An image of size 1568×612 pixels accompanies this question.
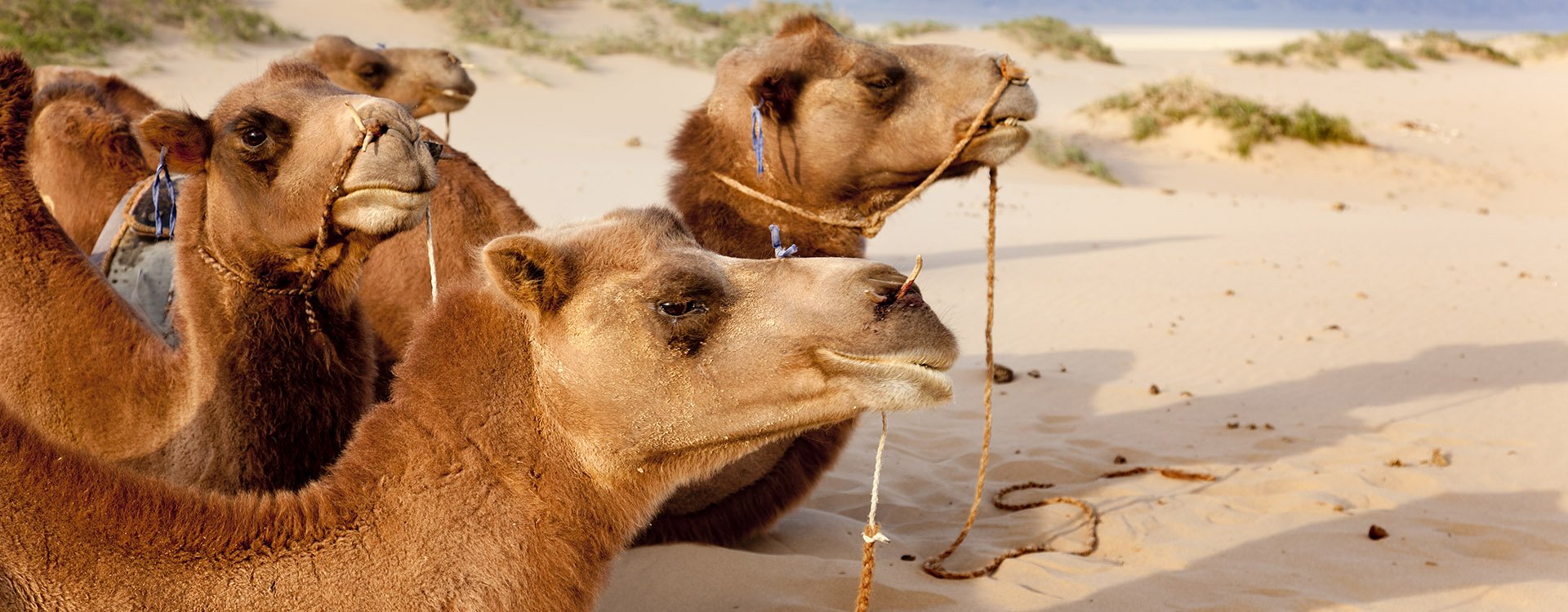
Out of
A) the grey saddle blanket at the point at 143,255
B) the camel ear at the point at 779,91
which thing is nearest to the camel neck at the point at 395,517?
the camel ear at the point at 779,91

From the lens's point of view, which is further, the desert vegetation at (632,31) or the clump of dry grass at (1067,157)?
the desert vegetation at (632,31)

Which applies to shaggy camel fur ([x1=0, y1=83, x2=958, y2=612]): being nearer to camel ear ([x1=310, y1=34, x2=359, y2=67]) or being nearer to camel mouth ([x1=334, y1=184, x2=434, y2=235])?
camel mouth ([x1=334, y1=184, x2=434, y2=235])

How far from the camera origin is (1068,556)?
5.48 metres

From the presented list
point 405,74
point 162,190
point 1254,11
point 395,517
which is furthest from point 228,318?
point 1254,11

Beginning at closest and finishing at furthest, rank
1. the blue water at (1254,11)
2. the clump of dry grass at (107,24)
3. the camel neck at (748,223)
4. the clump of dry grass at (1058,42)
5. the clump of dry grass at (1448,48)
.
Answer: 1. the camel neck at (748,223)
2. the clump of dry grass at (107,24)
3. the clump of dry grass at (1058,42)
4. the clump of dry grass at (1448,48)
5. the blue water at (1254,11)

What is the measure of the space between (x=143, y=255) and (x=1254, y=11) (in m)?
178

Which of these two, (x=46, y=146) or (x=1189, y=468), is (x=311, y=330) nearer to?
(x=46, y=146)

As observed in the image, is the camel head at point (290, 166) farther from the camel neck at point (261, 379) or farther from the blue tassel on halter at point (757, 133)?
the blue tassel on halter at point (757, 133)

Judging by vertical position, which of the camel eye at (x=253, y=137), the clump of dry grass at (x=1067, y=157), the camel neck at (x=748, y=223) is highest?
the camel eye at (x=253, y=137)

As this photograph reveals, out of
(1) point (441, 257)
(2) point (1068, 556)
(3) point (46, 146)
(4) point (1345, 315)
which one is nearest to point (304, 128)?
(1) point (441, 257)

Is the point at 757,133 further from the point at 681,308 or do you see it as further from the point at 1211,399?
the point at 1211,399

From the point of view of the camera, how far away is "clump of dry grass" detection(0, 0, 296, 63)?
69.1ft

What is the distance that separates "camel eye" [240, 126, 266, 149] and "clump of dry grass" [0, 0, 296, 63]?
17.7 metres

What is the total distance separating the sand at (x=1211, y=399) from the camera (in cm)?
516
